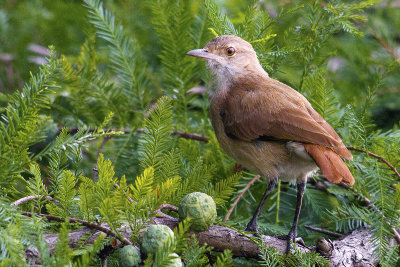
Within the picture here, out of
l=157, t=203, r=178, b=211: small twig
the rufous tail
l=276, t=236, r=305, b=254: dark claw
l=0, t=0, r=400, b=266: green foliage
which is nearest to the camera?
l=0, t=0, r=400, b=266: green foliage

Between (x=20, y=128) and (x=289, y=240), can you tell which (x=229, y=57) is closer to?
(x=289, y=240)

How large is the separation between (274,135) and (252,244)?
2.97ft

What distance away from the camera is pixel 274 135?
3.21 m

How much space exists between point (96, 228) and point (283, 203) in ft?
6.22

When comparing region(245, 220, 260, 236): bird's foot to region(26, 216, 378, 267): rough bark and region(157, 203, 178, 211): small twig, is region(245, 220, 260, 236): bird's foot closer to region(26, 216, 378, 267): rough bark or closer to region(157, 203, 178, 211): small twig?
region(26, 216, 378, 267): rough bark

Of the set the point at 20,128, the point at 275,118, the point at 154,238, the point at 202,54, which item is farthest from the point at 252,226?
the point at 20,128

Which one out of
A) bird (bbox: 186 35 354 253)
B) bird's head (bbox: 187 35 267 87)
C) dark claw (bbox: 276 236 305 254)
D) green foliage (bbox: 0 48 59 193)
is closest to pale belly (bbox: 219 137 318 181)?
bird (bbox: 186 35 354 253)

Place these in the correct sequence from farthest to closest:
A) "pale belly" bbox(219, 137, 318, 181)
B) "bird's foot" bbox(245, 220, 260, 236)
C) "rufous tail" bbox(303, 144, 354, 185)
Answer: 1. "pale belly" bbox(219, 137, 318, 181)
2. "bird's foot" bbox(245, 220, 260, 236)
3. "rufous tail" bbox(303, 144, 354, 185)

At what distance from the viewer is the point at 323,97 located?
11.2ft

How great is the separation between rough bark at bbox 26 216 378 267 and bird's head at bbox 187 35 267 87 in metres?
1.56

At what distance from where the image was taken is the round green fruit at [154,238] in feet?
6.72

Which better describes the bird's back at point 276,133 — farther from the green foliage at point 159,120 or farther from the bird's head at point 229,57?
the bird's head at point 229,57

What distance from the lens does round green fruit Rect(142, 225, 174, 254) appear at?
2047 millimetres

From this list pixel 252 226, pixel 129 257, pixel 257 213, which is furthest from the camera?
pixel 257 213
